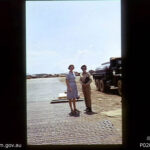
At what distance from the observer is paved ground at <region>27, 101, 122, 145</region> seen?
5.57m

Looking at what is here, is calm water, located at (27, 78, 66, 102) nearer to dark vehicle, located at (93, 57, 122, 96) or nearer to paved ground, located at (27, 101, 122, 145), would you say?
dark vehicle, located at (93, 57, 122, 96)

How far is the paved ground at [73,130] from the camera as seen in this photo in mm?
5570

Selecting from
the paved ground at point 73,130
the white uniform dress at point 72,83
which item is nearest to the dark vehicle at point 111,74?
the white uniform dress at point 72,83

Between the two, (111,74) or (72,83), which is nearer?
(72,83)

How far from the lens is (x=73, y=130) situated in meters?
6.36

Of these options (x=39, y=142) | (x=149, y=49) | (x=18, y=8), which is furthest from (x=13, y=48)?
(x=149, y=49)

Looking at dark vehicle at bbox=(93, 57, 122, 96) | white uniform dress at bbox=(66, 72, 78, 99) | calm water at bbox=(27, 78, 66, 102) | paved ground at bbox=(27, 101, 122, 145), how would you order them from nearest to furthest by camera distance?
1. paved ground at bbox=(27, 101, 122, 145)
2. white uniform dress at bbox=(66, 72, 78, 99)
3. dark vehicle at bbox=(93, 57, 122, 96)
4. calm water at bbox=(27, 78, 66, 102)

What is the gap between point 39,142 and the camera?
5605 millimetres

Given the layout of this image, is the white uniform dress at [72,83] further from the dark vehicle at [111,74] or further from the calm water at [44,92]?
the calm water at [44,92]

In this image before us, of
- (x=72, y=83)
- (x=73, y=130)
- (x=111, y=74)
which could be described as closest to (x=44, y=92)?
(x=111, y=74)

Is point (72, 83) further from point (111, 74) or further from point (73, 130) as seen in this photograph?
point (111, 74)

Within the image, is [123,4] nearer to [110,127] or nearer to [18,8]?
[18,8]

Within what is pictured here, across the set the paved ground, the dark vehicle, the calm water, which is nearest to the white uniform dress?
the paved ground

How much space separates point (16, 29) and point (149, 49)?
2.83 metres
